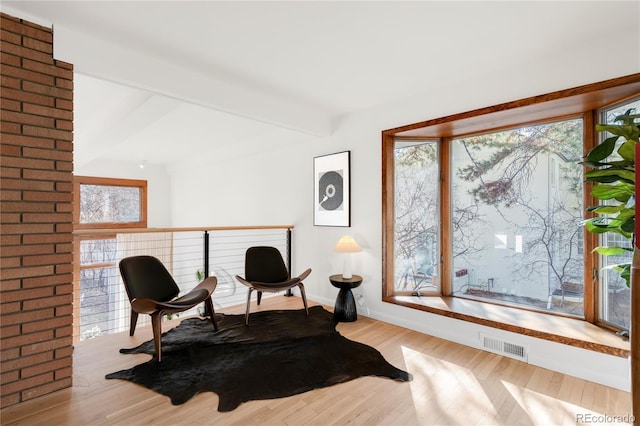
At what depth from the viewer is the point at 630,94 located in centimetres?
242

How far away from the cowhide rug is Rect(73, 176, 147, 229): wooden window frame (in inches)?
173

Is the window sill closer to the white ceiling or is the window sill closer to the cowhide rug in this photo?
the cowhide rug

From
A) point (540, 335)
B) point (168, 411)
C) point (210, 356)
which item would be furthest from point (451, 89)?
point (168, 411)

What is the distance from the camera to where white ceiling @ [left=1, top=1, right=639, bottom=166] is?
2046 mm

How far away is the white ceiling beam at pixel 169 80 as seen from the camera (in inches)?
90.7

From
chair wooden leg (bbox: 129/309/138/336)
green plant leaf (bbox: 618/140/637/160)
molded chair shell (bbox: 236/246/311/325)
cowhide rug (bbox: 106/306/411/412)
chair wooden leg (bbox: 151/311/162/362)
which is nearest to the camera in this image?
green plant leaf (bbox: 618/140/637/160)

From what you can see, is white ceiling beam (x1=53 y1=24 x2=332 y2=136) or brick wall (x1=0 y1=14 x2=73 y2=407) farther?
white ceiling beam (x1=53 y1=24 x2=332 y2=136)

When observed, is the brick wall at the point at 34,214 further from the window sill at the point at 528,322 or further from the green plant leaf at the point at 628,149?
the green plant leaf at the point at 628,149

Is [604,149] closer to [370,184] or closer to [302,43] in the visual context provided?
[302,43]

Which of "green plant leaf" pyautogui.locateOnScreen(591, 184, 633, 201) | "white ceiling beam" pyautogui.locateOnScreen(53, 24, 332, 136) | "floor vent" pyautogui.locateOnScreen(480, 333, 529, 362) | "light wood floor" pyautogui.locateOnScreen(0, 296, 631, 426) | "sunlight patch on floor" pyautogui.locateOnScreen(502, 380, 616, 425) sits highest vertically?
"white ceiling beam" pyautogui.locateOnScreen(53, 24, 332, 136)

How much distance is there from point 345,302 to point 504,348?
1576 mm

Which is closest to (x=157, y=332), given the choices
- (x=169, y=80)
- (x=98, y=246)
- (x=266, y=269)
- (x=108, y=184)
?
(x=266, y=269)

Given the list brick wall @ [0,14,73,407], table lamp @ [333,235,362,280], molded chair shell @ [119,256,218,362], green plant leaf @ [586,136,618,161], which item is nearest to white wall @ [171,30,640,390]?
table lamp @ [333,235,362,280]
